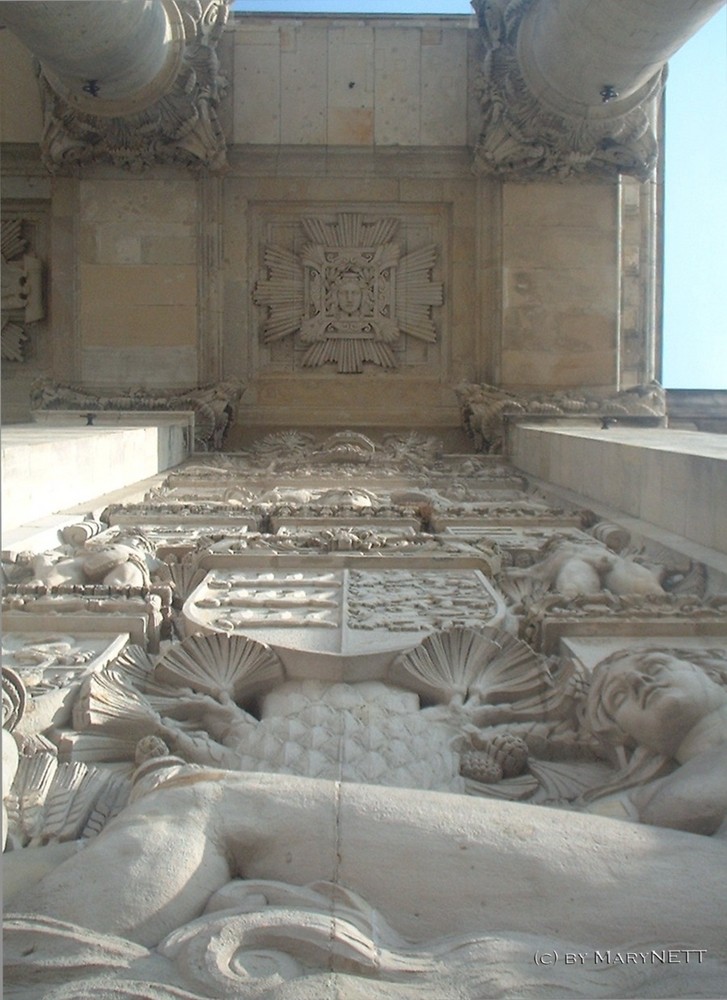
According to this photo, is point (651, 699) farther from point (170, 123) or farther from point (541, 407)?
point (170, 123)

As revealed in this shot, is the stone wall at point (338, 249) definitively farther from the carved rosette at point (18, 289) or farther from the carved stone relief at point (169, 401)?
the carved stone relief at point (169, 401)

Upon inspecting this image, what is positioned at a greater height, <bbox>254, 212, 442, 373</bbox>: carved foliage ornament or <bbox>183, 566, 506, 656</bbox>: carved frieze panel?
<bbox>254, 212, 442, 373</bbox>: carved foliage ornament

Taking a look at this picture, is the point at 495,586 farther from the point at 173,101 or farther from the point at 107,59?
the point at 173,101

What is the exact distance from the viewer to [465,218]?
13.2 m

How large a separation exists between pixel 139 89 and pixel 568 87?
4783 millimetres

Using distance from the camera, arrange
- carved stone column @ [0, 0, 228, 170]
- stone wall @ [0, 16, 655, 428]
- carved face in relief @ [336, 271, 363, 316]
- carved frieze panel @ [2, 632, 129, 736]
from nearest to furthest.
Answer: carved frieze panel @ [2, 632, 129, 736]
carved stone column @ [0, 0, 228, 170]
stone wall @ [0, 16, 655, 428]
carved face in relief @ [336, 271, 363, 316]

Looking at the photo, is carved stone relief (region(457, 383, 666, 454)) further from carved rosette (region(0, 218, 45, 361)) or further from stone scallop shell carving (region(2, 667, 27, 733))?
stone scallop shell carving (region(2, 667, 27, 733))

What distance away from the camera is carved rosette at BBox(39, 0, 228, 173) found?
1199cm

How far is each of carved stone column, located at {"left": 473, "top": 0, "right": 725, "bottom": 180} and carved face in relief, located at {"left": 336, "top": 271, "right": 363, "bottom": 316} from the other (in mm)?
2115

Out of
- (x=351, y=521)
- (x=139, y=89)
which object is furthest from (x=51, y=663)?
(x=139, y=89)

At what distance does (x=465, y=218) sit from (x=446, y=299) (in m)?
1.06

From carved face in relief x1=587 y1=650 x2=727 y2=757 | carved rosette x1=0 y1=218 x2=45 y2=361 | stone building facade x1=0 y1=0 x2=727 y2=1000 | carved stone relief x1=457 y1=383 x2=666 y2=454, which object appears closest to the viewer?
stone building facade x1=0 y1=0 x2=727 y2=1000

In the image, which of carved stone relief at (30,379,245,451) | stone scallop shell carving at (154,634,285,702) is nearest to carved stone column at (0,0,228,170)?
carved stone relief at (30,379,245,451)

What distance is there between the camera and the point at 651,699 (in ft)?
9.89
